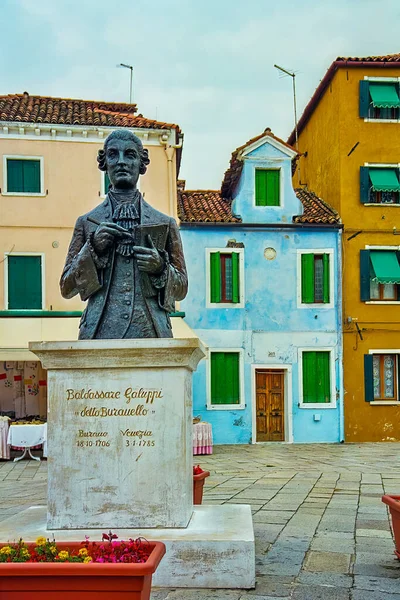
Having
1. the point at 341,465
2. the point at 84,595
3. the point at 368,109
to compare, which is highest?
the point at 368,109

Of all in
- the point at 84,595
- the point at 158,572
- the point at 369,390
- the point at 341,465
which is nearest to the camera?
the point at 84,595

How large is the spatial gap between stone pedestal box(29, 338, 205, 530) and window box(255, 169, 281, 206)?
1742 centimetres

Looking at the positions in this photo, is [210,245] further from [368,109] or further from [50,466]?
[50,466]

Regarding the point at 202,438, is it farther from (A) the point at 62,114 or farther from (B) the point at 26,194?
(A) the point at 62,114

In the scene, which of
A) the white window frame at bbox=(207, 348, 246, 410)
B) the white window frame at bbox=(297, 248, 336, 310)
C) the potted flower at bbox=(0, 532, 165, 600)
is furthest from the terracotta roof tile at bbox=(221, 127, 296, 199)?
the potted flower at bbox=(0, 532, 165, 600)

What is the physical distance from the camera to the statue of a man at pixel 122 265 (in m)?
5.63

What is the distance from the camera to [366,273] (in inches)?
869

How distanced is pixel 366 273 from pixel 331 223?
1.74m

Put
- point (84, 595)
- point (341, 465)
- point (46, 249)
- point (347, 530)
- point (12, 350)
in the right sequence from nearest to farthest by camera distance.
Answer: point (84, 595), point (347, 530), point (341, 465), point (12, 350), point (46, 249)

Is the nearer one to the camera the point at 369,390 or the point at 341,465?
the point at 341,465

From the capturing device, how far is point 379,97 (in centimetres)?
2272

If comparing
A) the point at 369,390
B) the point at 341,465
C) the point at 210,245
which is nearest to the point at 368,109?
the point at 210,245

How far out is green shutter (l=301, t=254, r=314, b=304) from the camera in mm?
22109

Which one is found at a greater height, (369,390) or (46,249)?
(46,249)
